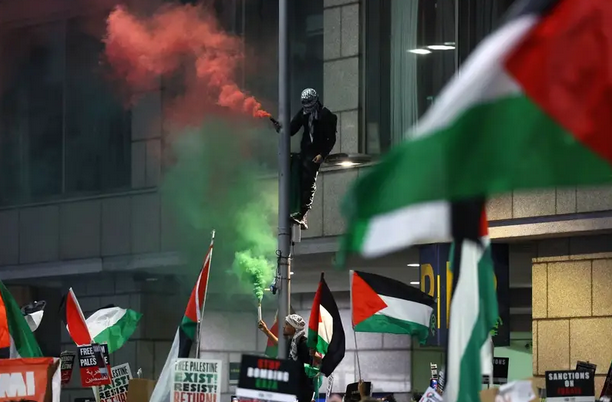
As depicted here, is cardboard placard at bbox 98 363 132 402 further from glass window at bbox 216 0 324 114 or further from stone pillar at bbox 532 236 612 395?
glass window at bbox 216 0 324 114

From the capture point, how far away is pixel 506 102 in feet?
21.9

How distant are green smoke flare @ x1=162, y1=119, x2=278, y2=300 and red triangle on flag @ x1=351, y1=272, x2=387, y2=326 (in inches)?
279

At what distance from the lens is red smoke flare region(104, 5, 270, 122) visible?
25.5 meters

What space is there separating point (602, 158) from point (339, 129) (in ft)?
56.3

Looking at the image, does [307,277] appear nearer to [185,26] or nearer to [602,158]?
[185,26]

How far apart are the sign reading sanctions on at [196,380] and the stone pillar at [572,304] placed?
6972 millimetres

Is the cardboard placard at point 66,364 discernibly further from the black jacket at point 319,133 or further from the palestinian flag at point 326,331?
the black jacket at point 319,133

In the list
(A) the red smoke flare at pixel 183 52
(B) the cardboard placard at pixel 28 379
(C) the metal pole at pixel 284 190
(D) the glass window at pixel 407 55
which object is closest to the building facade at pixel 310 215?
(D) the glass window at pixel 407 55

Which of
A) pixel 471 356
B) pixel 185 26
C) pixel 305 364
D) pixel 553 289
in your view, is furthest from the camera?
pixel 185 26

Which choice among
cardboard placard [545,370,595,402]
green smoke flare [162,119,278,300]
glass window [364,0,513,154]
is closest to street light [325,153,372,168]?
glass window [364,0,513,154]

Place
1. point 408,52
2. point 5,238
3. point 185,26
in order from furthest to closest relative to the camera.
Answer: point 5,238, point 185,26, point 408,52

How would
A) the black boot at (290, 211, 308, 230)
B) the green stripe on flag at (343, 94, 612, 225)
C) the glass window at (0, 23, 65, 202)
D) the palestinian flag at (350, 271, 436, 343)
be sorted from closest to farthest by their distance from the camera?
the green stripe on flag at (343, 94, 612, 225), the palestinian flag at (350, 271, 436, 343), the black boot at (290, 211, 308, 230), the glass window at (0, 23, 65, 202)

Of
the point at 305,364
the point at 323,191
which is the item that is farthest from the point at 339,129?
the point at 305,364

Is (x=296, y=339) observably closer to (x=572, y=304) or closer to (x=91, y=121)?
(x=572, y=304)
